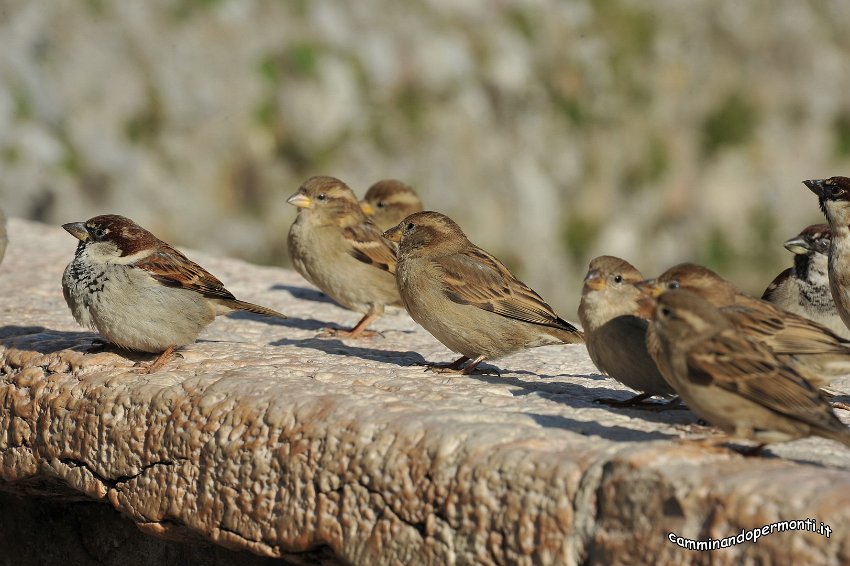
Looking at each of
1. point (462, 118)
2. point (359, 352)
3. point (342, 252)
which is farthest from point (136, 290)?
point (462, 118)

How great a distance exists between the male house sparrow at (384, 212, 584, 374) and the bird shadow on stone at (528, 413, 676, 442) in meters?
1.19

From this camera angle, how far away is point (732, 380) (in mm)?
3488

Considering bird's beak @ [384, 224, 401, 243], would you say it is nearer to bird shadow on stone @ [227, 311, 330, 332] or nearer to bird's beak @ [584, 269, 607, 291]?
bird shadow on stone @ [227, 311, 330, 332]

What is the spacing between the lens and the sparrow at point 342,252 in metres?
6.59

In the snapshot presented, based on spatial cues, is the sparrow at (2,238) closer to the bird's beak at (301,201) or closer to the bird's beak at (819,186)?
the bird's beak at (301,201)

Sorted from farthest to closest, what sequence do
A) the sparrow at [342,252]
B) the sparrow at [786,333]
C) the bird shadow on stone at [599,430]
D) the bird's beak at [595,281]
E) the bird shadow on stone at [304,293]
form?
the bird shadow on stone at [304,293], the sparrow at [342,252], the bird's beak at [595,281], the sparrow at [786,333], the bird shadow on stone at [599,430]

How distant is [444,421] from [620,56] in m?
10.5

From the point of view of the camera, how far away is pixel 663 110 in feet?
44.8

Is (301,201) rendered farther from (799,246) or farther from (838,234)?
(838,234)

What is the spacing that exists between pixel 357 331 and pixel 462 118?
6.84m

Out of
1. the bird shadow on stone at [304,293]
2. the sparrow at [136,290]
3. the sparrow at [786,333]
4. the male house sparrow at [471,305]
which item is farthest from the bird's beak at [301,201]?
the sparrow at [786,333]

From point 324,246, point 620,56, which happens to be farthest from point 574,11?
point 324,246

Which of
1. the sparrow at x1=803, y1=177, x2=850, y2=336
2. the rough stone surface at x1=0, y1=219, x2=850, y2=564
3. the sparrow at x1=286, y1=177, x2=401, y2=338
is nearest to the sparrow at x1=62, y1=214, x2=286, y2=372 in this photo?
the rough stone surface at x1=0, y1=219, x2=850, y2=564

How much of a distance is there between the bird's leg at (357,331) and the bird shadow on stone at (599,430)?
234 cm
